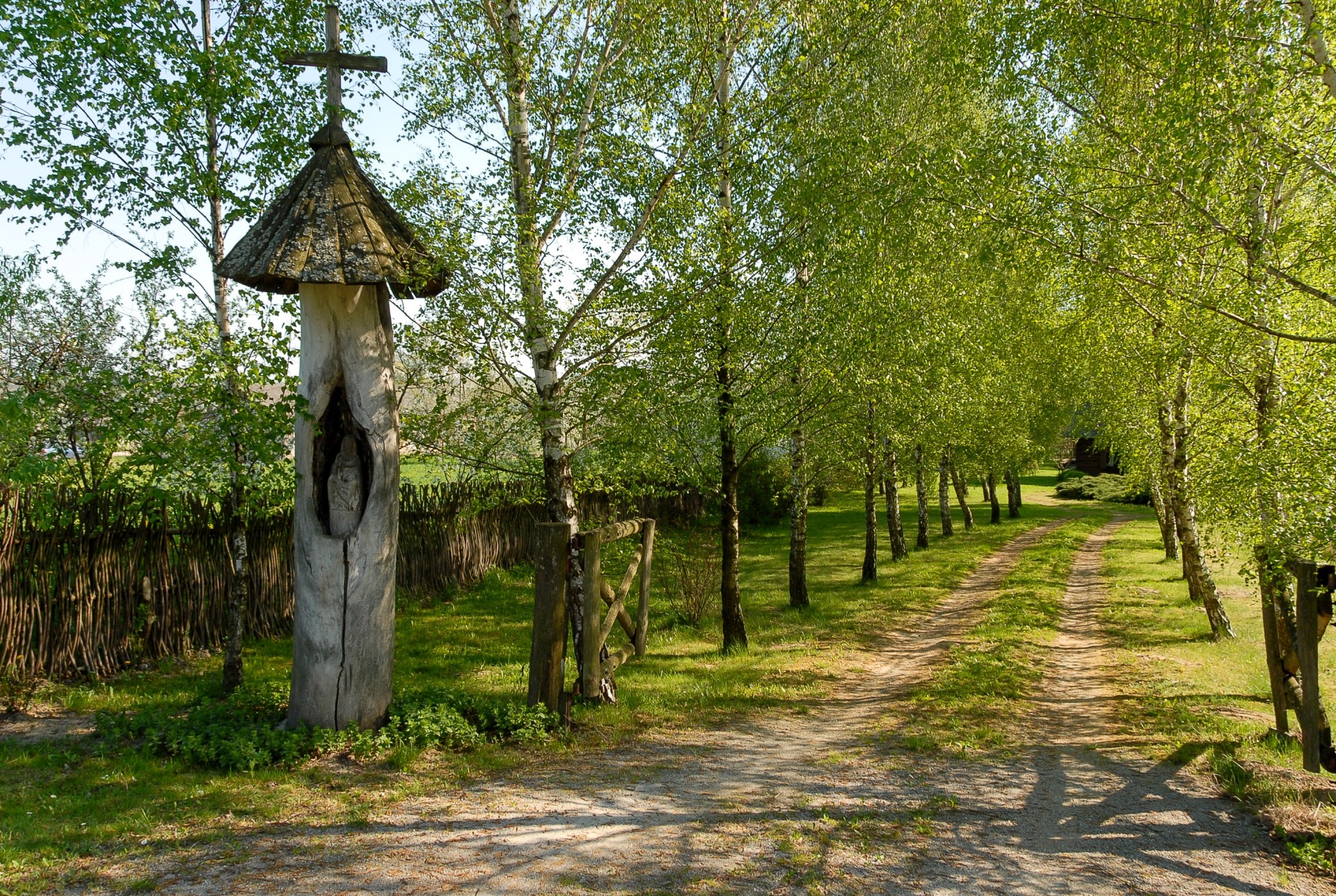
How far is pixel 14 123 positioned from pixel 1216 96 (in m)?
10.1

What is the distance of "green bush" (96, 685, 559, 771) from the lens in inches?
231

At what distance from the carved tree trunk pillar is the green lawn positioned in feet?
1.87

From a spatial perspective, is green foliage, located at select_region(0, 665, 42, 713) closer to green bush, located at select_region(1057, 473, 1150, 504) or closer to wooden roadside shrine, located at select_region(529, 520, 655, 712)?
wooden roadside shrine, located at select_region(529, 520, 655, 712)

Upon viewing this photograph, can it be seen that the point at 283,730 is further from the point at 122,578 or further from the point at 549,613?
the point at 122,578

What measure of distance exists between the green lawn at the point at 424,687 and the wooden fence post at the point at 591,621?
257mm

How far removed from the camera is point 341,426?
21.2 feet

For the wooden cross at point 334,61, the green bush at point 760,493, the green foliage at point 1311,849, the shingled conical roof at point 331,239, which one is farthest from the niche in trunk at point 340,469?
the green bush at point 760,493

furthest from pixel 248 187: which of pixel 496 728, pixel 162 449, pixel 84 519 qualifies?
pixel 496 728

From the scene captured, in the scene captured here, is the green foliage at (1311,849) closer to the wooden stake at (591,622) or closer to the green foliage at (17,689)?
the wooden stake at (591,622)

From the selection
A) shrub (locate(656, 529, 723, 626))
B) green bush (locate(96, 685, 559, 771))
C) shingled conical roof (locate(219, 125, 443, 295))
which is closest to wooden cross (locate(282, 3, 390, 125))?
shingled conical roof (locate(219, 125, 443, 295))

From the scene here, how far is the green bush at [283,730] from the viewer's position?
5.86m

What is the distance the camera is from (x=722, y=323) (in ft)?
29.5

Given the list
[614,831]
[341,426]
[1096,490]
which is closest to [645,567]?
[341,426]

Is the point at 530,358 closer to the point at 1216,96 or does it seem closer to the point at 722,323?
the point at 722,323
